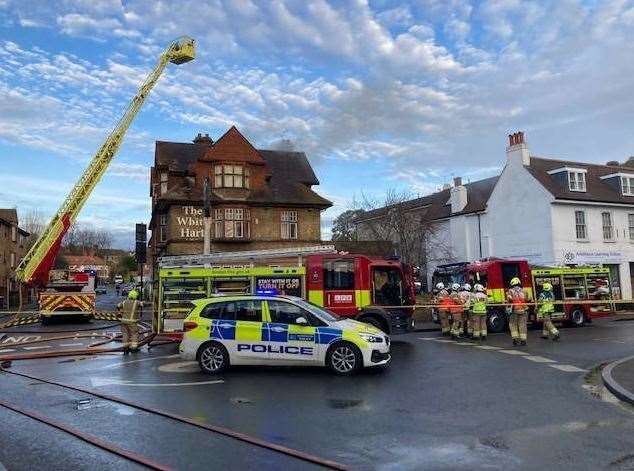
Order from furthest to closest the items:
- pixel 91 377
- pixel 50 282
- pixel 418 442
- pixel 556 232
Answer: pixel 556 232
pixel 50 282
pixel 91 377
pixel 418 442

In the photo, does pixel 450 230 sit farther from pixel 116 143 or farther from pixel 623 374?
pixel 623 374

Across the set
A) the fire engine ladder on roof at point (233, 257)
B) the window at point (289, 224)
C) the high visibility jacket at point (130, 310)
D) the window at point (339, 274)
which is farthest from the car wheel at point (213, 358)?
the window at point (289, 224)

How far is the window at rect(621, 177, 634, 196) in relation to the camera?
121ft

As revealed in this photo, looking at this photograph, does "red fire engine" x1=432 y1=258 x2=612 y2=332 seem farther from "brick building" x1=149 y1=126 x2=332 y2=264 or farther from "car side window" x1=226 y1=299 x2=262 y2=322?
"brick building" x1=149 y1=126 x2=332 y2=264

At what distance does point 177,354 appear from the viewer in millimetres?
14867

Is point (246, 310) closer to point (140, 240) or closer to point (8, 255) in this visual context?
point (140, 240)

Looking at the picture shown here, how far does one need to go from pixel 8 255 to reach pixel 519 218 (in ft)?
148

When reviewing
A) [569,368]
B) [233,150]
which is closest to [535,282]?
[569,368]

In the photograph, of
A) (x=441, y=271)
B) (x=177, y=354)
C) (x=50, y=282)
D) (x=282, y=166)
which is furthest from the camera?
(x=282, y=166)

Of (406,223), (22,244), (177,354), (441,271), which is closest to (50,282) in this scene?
(177,354)

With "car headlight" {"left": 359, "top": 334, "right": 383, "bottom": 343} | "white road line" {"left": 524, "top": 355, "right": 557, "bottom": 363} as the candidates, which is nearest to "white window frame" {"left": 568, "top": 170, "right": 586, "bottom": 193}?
"white road line" {"left": 524, "top": 355, "right": 557, "bottom": 363}

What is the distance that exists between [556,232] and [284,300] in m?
26.3

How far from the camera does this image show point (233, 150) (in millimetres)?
36219

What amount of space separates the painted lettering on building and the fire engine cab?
1760 cm
